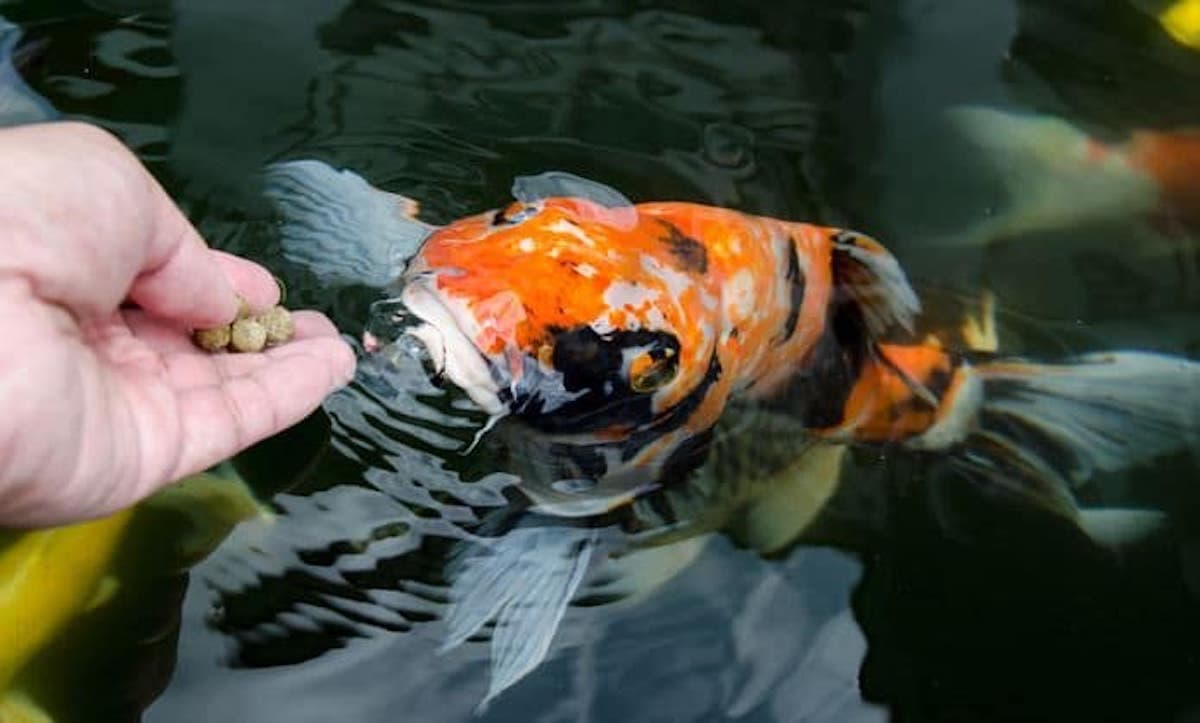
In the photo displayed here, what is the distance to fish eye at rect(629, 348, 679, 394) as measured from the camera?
2.22 metres

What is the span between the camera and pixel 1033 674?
2572 millimetres

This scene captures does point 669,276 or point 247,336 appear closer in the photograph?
point 247,336

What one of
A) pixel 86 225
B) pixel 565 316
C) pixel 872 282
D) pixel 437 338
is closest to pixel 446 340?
pixel 437 338

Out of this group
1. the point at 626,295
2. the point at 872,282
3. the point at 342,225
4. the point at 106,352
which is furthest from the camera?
the point at 342,225

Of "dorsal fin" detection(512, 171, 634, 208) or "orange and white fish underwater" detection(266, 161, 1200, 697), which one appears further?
"dorsal fin" detection(512, 171, 634, 208)

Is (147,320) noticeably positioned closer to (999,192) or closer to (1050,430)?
(1050,430)

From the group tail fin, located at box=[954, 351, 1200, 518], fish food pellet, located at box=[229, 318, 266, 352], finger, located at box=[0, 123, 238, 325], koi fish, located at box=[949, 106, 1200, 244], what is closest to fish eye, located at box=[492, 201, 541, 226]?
fish food pellet, located at box=[229, 318, 266, 352]

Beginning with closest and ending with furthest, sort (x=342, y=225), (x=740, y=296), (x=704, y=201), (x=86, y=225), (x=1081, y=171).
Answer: (x=86, y=225) → (x=740, y=296) → (x=342, y=225) → (x=704, y=201) → (x=1081, y=171)

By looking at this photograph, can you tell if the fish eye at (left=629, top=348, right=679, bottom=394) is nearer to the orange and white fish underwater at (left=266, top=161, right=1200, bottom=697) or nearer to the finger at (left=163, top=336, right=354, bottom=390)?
the orange and white fish underwater at (left=266, top=161, right=1200, bottom=697)

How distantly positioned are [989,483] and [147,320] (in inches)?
67.1

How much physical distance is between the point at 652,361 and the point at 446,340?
343mm

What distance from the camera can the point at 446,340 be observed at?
2105mm

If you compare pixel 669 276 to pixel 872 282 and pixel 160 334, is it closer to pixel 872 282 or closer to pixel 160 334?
pixel 872 282

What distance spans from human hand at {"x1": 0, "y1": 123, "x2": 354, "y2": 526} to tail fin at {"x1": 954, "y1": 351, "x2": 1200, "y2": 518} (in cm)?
140
